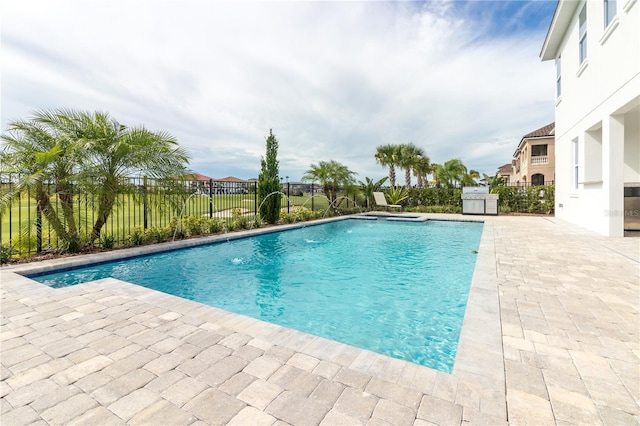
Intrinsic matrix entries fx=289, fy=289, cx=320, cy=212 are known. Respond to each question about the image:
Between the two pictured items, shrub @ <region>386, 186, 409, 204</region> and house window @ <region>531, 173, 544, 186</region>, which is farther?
house window @ <region>531, 173, 544, 186</region>

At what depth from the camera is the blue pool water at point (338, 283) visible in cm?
381

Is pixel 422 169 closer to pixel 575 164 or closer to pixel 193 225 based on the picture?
pixel 575 164

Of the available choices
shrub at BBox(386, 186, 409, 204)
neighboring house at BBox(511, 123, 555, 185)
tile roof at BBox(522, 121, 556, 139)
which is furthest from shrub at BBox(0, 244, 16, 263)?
tile roof at BBox(522, 121, 556, 139)

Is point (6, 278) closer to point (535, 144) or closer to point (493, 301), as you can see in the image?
point (493, 301)

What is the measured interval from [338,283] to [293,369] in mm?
3575

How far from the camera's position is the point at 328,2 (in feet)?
28.5

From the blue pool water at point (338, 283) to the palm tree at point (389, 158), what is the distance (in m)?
13.2

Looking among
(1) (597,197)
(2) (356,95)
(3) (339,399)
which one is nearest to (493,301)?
(3) (339,399)

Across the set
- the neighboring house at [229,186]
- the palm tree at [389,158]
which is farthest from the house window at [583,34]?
the neighboring house at [229,186]

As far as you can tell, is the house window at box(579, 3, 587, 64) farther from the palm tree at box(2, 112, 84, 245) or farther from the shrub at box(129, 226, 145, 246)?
the palm tree at box(2, 112, 84, 245)

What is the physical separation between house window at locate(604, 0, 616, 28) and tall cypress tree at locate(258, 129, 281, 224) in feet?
38.5

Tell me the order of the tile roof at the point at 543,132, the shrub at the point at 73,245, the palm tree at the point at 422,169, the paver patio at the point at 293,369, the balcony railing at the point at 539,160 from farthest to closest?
the balcony railing at the point at 539,160, the tile roof at the point at 543,132, the palm tree at the point at 422,169, the shrub at the point at 73,245, the paver patio at the point at 293,369

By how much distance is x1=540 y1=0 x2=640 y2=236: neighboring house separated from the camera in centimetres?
726

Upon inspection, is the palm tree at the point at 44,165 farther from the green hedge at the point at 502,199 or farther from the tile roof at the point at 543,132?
the tile roof at the point at 543,132
